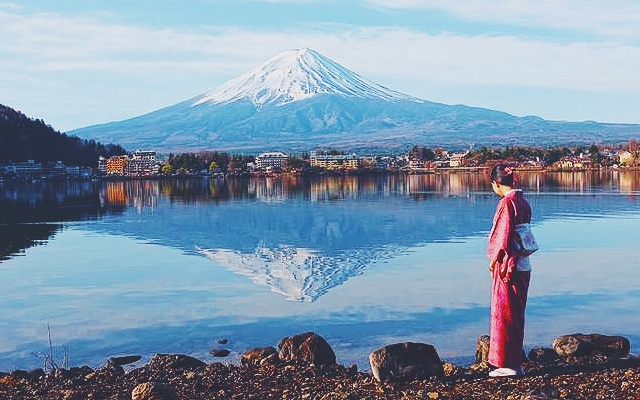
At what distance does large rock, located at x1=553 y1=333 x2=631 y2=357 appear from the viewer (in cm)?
525

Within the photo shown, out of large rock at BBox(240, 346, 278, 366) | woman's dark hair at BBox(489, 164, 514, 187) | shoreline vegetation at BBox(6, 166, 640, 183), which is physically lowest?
shoreline vegetation at BBox(6, 166, 640, 183)

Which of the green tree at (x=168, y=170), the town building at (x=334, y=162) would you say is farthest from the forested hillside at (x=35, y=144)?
the town building at (x=334, y=162)

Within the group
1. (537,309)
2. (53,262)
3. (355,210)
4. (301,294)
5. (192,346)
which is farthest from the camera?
(355,210)

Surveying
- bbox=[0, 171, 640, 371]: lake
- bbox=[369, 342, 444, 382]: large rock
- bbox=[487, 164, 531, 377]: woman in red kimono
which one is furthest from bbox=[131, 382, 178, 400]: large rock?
bbox=[0, 171, 640, 371]: lake

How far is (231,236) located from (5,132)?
2128 inches

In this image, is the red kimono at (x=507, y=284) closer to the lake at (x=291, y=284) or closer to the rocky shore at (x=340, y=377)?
the rocky shore at (x=340, y=377)

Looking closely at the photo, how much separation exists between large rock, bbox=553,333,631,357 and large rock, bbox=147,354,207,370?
7.26 feet

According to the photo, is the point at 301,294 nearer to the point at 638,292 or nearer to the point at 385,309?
the point at 385,309

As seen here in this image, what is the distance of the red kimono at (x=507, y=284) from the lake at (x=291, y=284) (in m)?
1.43

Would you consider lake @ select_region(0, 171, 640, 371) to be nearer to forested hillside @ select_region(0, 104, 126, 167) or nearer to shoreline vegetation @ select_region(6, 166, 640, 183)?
shoreline vegetation @ select_region(6, 166, 640, 183)

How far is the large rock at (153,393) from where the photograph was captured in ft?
13.3

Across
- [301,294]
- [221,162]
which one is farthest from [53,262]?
[221,162]

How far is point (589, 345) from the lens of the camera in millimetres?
5336

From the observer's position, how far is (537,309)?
291 inches
